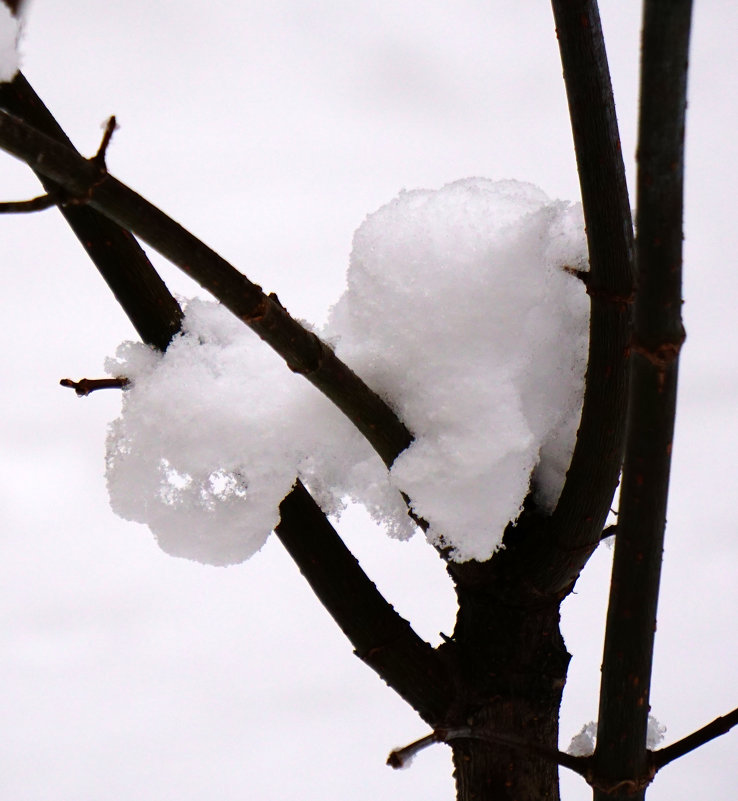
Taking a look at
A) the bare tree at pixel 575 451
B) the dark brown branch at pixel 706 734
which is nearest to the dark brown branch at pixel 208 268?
the bare tree at pixel 575 451

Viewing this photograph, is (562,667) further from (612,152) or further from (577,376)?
(612,152)

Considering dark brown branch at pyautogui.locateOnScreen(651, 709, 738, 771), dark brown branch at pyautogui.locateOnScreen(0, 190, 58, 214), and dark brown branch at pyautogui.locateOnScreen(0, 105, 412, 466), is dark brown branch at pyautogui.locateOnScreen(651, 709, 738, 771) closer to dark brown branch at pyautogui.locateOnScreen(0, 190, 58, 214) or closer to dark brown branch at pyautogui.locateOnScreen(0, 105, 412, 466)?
dark brown branch at pyautogui.locateOnScreen(0, 105, 412, 466)

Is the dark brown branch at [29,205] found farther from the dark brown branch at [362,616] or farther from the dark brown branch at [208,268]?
the dark brown branch at [362,616]

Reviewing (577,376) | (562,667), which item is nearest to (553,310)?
(577,376)

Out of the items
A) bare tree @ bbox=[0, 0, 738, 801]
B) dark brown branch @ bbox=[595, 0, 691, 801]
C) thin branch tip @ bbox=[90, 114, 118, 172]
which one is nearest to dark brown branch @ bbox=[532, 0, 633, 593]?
bare tree @ bbox=[0, 0, 738, 801]

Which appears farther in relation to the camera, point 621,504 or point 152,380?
point 152,380

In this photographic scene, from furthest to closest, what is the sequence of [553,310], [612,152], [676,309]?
[553,310] < [612,152] < [676,309]
